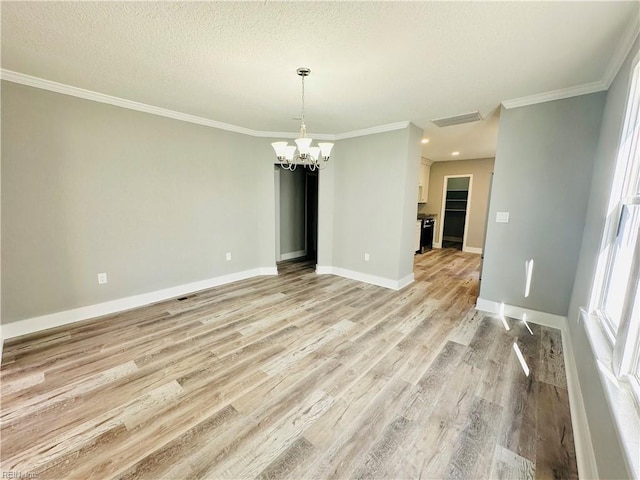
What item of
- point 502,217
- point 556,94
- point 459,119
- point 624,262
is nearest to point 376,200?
point 459,119

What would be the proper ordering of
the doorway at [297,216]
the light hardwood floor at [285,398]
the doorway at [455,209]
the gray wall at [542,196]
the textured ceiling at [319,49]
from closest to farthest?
the light hardwood floor at [285,398] → the textured ceiling at [319,49] → the gray wall at [542,196] → the doorway at [297,216] → the doorway at [455,209]

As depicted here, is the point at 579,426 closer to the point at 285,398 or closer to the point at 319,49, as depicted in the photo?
the point at 285,398

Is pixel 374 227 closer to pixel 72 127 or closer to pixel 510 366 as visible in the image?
pixel 510 366

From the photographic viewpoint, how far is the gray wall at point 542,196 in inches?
104

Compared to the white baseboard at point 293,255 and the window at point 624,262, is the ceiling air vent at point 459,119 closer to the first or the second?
the window at point 624,262

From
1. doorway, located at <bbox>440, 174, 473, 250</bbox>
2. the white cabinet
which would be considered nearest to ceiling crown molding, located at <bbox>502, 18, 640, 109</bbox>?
the white cabinet

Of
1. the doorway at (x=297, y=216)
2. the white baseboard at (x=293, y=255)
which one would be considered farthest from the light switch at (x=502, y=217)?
the white baseboard at (x=293, y=255)

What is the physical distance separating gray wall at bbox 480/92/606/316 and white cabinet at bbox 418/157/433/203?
13.1 ft

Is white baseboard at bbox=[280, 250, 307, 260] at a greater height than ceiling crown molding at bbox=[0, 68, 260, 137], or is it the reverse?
ceiling crown molding at bbox=[0, 68, 260, 137]

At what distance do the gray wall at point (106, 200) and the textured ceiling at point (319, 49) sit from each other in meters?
0.42

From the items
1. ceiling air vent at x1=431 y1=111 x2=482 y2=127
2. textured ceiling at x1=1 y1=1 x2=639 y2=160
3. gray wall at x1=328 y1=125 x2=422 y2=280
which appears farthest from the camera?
gray wall at x1=328 y1=125 x2=422 y2=280

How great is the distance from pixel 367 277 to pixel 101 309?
3.68 meters

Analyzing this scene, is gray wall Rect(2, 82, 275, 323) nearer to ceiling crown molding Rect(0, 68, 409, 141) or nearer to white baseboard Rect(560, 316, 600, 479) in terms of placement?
ceiling crown molding Rect(0, 68, 409, 141)

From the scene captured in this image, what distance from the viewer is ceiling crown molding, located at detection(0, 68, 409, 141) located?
2.44m
